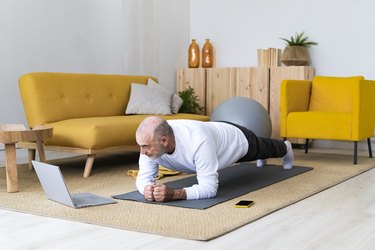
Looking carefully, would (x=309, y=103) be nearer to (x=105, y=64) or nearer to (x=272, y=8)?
(x=272, y=8)

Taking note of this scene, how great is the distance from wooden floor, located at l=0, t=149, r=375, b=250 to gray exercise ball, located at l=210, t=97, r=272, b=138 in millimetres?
1937

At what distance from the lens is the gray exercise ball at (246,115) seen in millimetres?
5062

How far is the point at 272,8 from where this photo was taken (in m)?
6.77

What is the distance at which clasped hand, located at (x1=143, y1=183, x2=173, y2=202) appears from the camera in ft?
10.2

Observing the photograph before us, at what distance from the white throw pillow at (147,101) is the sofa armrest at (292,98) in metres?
1.12

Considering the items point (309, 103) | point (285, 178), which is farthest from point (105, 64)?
point (285, 178)

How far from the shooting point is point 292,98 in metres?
5.32

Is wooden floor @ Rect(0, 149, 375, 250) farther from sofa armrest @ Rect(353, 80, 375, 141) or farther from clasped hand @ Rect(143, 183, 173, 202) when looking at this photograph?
sofa armrest @ Rect(353, 80, 375, 141)

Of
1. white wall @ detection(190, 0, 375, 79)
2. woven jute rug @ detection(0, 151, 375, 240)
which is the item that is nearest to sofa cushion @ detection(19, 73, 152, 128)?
woven jute rug @ detection(0, 151, 375, 240)

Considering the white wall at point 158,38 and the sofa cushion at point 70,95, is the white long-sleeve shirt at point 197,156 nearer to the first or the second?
the sofa cushion at point 70,95

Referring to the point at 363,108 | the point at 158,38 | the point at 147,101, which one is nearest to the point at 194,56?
the point at 158,38

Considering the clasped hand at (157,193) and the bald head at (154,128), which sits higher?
the bald head at (154,128)

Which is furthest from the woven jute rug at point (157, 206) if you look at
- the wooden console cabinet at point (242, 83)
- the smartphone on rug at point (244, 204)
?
the wooden console cabinet at point (242, 83)

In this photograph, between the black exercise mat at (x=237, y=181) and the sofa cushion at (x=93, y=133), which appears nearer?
the black exercise mat at (x=237, y=181)
